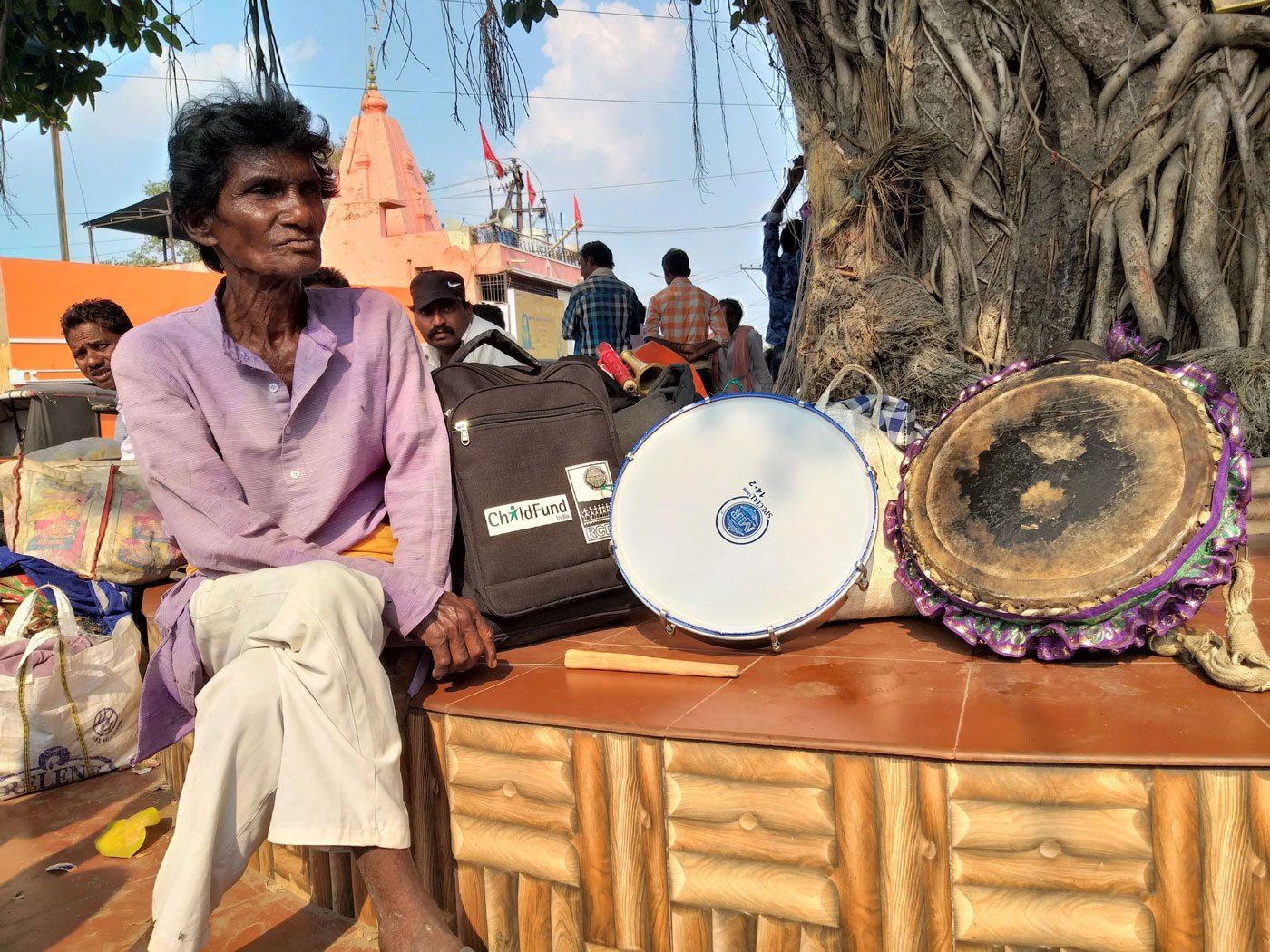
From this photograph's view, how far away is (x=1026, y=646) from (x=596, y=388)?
49.0 inches

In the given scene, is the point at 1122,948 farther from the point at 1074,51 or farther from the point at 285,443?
the point at 1074,51

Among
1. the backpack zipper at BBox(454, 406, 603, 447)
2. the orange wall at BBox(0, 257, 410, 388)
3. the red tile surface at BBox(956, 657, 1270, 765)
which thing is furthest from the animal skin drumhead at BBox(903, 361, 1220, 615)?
the orange wall at BBox(0, 257, 410, 388)

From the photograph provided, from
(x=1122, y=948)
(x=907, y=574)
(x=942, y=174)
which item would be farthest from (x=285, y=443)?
(x=942, y=174)

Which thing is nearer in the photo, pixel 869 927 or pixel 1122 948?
pixel 1122 948

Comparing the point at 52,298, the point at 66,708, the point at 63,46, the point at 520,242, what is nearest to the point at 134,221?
the point at 52,298

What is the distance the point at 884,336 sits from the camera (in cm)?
324

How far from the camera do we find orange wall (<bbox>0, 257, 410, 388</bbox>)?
13242 millimetres

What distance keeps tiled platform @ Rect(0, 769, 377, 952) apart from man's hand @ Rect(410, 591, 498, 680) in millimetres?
592

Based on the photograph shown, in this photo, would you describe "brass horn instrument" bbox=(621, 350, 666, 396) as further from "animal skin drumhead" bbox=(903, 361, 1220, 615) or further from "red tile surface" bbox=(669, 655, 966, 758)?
"red tile surface" bbox=(669, 655, 966, 758)

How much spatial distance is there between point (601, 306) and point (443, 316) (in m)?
2.00

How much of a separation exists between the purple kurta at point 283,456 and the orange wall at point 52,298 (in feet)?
37.6

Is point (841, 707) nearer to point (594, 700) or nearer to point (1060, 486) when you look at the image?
point (594, 700)

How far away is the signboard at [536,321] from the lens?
24938 mm

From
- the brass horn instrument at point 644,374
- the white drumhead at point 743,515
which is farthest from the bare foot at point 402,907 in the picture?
the brass horn instrument at point 644,374
